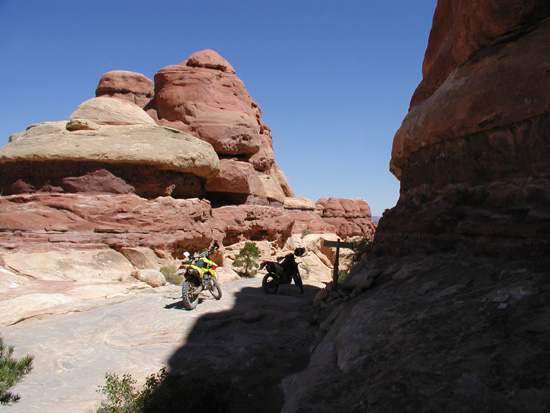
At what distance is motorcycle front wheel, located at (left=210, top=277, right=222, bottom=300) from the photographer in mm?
7517

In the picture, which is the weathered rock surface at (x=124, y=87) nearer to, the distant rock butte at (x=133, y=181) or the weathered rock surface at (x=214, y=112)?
the weathered rock surface at (x=214, y=112)

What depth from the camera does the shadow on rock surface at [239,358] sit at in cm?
335

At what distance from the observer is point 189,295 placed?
692 centimetres

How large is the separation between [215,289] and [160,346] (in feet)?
8.47

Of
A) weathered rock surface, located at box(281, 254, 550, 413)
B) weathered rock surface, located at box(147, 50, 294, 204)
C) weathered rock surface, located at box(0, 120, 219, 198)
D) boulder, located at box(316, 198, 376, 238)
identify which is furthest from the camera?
boulder, located at box(316, 198, 376, 238)

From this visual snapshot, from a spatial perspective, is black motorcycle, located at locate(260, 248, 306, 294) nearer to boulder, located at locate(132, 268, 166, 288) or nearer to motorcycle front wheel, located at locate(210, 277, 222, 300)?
motorcycle front wheel, located at locate(210, 277, 222, 300)

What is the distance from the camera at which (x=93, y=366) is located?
444 cm

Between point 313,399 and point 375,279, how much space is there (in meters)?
2.79

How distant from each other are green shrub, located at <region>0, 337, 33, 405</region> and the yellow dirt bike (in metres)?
2.68

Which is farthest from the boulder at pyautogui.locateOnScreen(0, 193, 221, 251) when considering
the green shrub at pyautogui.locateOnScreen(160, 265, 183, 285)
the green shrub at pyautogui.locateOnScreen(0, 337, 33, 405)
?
the green shrub at pyautogui.locateOnScreen(0, 337, 33, 405)

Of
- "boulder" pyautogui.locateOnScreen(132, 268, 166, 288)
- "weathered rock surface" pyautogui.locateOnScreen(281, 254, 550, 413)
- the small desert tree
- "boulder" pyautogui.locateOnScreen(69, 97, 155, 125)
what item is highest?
"boulder" pyautogui.locateOnScreen(69, 97, 155, 125)

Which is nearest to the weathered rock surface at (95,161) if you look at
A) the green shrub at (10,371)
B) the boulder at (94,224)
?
the boulder at (94,224)

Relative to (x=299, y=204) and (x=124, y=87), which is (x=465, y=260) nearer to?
(x=299, y=204)

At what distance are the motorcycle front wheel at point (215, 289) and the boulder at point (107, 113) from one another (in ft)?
23.6
